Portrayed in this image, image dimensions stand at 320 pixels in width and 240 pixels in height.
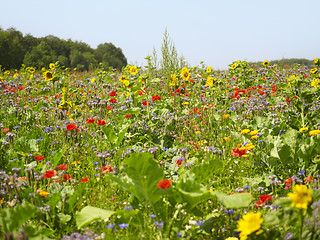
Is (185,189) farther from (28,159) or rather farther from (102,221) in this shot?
(28,159)

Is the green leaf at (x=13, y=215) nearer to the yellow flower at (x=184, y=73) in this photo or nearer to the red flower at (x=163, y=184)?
the red flower at (x=163, y=184)

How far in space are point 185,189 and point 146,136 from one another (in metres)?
1.96

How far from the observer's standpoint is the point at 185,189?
193 centimetres

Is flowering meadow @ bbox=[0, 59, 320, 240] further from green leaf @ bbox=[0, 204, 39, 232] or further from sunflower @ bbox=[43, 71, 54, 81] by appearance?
sunflower @ bbox=[43, 71, 54, 81]

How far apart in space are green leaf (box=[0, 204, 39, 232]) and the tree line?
58.5ft

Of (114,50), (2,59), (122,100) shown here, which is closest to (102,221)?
(122,100)

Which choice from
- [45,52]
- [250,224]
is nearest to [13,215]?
[250,224]

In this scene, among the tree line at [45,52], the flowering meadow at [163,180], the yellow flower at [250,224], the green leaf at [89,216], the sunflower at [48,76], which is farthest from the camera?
the tree line at [45,52]

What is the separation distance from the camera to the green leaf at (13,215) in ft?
5.26

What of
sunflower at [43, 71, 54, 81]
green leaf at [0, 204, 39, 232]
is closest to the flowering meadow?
green leaf at [0, 204, 39, 232]

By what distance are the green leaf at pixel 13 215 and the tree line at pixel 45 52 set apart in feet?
58.5

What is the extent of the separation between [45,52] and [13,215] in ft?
172

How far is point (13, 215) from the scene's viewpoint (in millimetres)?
1614

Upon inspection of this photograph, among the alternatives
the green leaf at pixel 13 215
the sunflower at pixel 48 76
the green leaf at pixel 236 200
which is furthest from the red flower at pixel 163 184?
the sunflower at pixel 48 76
